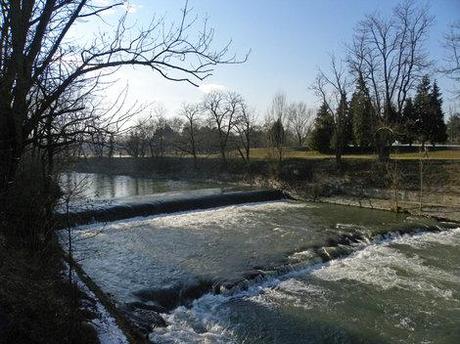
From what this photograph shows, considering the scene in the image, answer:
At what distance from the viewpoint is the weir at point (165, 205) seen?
60.5 ft

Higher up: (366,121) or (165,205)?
(366,121)

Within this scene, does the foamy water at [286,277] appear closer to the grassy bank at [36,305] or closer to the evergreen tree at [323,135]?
the grassy bank at [36,305]

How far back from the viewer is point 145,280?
1117 cm

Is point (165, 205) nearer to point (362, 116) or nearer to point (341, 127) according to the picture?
point (341, 127)

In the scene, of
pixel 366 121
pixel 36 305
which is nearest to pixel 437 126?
pixel 366 121

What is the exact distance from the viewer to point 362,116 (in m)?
37.1

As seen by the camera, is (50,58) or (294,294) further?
(294,294)

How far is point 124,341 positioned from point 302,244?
8.71m

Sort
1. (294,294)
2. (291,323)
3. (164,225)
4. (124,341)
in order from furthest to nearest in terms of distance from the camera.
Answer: (164,225)
(294,294)
(291,323)
(124,341)

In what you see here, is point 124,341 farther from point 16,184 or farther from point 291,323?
point 291,323

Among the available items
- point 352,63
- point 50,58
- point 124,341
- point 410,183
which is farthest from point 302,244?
point 352,63

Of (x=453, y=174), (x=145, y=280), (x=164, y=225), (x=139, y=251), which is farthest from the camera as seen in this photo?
(x=453, y=174)

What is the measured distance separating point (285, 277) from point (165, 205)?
10348 mm

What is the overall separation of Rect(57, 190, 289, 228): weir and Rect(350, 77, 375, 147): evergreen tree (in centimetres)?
1294
